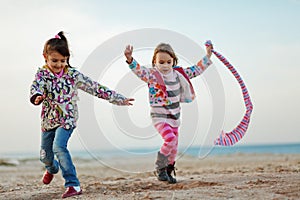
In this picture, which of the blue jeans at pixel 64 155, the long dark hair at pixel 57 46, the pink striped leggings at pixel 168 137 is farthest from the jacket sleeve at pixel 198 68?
the blue jeans at pixel 64 155

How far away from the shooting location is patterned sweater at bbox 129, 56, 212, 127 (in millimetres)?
6152

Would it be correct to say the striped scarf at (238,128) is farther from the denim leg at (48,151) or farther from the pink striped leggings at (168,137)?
the denim leg at (48,151)

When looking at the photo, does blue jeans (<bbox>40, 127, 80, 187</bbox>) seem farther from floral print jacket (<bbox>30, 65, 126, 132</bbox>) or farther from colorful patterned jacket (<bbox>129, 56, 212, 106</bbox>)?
colorful patterned jacket (<bbox>129, 56, 212, 106</bbox>)

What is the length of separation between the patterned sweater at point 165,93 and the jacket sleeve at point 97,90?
622 mm

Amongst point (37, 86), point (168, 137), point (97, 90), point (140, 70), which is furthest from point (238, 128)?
point (37, 86)

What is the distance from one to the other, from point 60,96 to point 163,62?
1569 millimetres

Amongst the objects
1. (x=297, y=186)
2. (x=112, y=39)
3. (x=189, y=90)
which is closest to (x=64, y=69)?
(x=112, y=39)

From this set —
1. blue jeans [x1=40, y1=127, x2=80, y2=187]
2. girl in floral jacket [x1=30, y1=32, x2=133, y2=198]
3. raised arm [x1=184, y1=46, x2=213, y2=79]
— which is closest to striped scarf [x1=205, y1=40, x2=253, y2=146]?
raised arm [x1=184, y1=46, x2=213, y2=79]

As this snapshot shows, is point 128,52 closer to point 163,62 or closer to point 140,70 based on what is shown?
point 140,70

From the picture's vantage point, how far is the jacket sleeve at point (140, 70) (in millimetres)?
6062

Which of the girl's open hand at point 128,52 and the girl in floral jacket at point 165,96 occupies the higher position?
the girl's open hand at point 128,52

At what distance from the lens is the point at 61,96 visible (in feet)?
17.7

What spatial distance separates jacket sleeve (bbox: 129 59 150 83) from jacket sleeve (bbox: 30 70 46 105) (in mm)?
1224

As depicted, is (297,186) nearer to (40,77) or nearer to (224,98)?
(224,98)
